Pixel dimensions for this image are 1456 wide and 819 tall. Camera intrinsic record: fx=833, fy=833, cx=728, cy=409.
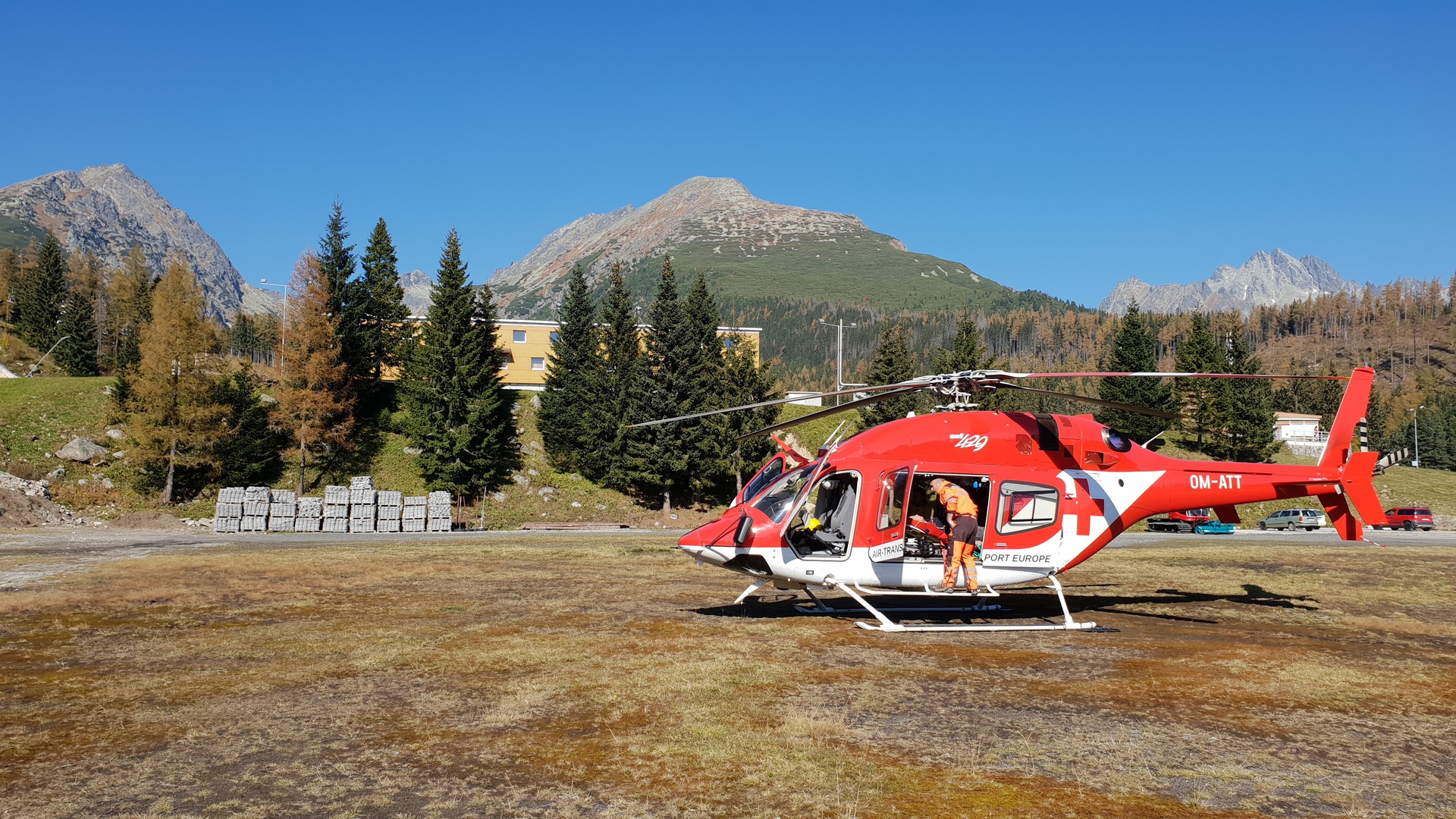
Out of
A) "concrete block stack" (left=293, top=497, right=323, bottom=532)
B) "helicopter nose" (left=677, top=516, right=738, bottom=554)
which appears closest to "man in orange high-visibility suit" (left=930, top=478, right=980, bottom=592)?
"helicopter nose" (left=677, top=516, right=738, bottom=554)

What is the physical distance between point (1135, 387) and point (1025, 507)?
6091cm

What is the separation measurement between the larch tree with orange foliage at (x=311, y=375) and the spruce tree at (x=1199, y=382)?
6341 cm

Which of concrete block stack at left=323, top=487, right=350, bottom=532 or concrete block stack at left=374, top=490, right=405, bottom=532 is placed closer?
concrete block stack at left=323, top=487, right=350, bottom=532

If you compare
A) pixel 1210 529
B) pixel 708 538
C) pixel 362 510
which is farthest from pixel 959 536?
pixel 1210 529

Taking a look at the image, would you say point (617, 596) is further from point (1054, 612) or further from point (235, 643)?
point (1054, 612)

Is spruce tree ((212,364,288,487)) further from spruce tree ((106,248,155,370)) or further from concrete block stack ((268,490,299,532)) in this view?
spruce tree ((106,248,155,370))

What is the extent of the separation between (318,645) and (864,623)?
Result: 25.5 ft

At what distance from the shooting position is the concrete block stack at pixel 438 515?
4000 centimetres

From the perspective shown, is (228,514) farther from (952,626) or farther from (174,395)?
(952,626)

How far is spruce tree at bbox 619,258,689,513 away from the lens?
48781 mm

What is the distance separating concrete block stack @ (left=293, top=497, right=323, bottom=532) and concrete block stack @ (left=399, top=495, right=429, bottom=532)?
11.4 feet

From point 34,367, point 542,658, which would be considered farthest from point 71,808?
point 34,367

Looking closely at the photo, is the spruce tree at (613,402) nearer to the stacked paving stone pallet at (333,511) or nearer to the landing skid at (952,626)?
the stacked paving stone pallet at (333,511)

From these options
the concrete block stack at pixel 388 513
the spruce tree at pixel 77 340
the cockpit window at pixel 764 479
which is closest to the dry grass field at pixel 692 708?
the cockpit window at pixel 764 479
